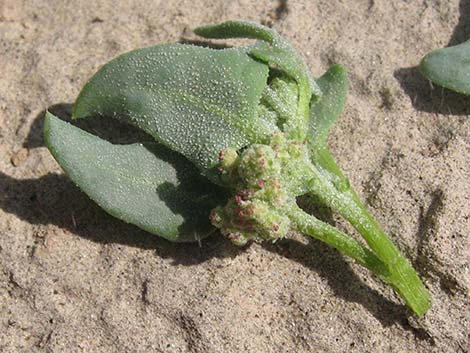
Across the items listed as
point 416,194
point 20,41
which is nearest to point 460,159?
point 416,194

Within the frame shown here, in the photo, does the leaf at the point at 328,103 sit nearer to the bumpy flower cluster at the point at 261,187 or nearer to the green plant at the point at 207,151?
the green plant at the point at 207,151

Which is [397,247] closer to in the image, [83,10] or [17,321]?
[17,321]

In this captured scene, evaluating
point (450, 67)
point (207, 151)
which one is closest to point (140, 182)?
point (207, 151)

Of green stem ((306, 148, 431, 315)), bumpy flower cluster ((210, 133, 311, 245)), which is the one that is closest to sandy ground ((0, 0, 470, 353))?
green stem ((306, 148, 431, 315))

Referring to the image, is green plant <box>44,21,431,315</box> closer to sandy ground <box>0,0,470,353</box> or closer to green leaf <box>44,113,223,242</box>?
green leaf <box>44,113,223,242</box>

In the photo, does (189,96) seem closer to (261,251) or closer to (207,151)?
(207,151)

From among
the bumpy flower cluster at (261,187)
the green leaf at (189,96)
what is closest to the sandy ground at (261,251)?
the bumpy flower cluster at (261,187)
